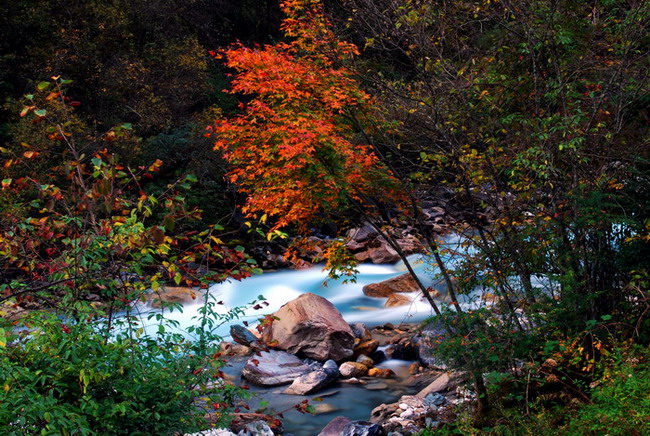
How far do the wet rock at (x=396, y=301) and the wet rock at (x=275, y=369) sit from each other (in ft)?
11.2

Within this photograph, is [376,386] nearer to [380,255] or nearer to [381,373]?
[381,373]

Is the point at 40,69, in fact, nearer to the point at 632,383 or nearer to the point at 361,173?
the point at 361,173

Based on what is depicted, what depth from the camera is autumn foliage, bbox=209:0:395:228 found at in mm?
6859

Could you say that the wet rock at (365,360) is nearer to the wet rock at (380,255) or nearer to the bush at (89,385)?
the bush at (89,385)

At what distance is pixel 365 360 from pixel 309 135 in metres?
4.03

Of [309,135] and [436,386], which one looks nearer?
[309,135]

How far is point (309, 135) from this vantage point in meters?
7.14

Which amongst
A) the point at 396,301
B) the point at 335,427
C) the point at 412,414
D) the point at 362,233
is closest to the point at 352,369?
the point at 412,414

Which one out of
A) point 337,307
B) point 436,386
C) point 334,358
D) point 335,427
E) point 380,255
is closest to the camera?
point 335,427

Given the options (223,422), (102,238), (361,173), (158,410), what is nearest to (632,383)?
(223,422)

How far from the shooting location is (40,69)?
16.7m

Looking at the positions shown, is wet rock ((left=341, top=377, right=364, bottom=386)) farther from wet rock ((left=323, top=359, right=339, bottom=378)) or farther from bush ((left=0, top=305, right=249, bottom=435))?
bush ((left=0, top=305, right=249, bottom=435))

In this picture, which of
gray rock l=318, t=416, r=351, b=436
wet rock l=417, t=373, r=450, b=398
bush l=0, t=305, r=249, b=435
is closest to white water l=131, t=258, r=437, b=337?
wet rock l=417, t=373, r=450, b=398

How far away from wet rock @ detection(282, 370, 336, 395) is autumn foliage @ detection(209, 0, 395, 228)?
2381mm
